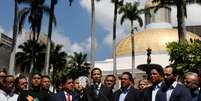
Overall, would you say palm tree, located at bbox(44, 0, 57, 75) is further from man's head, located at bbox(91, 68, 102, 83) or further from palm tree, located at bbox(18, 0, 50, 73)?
man's head, located at bbox(91, 68, 102, 83)

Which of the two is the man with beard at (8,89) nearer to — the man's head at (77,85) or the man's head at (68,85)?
the man's head at (68,85)

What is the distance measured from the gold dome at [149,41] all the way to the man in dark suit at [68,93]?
6621 cm

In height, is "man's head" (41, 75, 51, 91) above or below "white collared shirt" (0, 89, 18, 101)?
above

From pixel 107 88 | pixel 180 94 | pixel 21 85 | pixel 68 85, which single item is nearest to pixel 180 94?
pixel 180 94

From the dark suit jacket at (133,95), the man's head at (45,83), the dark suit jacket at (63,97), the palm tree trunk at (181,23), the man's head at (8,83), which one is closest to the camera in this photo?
the dark suit jacket at (133,95)

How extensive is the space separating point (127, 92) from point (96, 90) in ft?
2.01

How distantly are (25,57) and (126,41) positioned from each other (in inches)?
1028

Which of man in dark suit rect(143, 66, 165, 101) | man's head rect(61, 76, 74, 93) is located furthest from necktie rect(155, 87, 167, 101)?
man's head rect(61, 76, 74, 93)

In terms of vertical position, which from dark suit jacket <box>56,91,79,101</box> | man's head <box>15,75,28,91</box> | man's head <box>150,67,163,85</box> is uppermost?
man's head <box>150,67,163,85</box>

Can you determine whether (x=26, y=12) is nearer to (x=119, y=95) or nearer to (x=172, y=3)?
(x=172, y=3)

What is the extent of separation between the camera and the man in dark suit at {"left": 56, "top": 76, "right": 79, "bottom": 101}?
35.0 ft

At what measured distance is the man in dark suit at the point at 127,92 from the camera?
1018cm

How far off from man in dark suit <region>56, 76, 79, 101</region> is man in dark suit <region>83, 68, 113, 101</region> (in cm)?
35

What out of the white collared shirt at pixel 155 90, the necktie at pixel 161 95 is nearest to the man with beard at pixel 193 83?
the necktie at pixel 161 95
